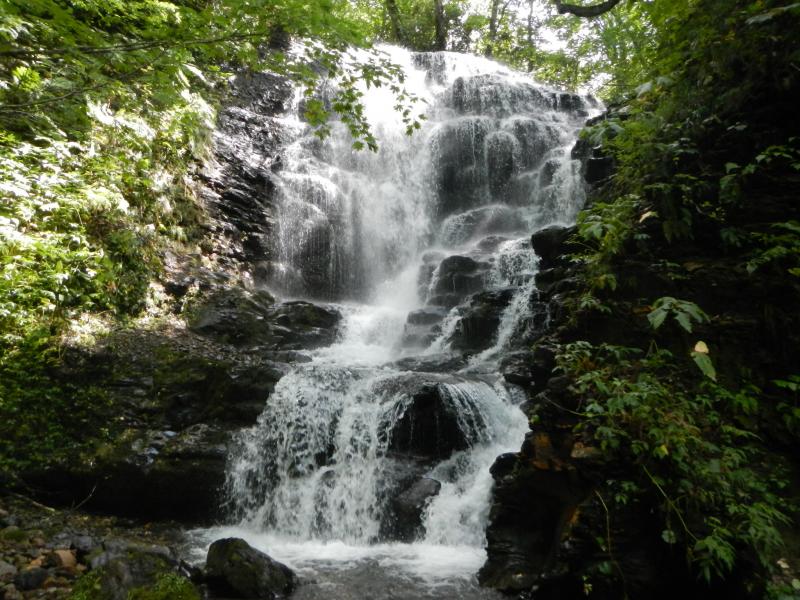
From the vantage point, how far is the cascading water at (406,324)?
19.7 feet

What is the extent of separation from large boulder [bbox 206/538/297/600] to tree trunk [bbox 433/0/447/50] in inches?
1038

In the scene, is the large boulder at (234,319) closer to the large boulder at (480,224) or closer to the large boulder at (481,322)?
the large boulder at (481,322)

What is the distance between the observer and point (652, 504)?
361 centimetres

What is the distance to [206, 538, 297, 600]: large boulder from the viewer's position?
14.6ft

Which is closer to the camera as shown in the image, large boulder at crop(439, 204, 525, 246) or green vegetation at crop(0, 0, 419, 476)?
green vegetation at crop(0, 0, 419, 476)

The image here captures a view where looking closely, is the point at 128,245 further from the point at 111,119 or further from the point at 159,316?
the point at 111,119

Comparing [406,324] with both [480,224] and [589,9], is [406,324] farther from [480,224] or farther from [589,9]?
[589,9]

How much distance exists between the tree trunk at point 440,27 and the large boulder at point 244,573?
1038 inches

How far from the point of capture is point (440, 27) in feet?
81.8

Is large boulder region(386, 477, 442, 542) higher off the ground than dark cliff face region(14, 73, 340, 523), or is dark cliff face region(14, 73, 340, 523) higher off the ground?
dark cliff face region(14, 73, 340, 523)

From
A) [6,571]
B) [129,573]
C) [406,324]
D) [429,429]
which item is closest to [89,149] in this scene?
[6,571]

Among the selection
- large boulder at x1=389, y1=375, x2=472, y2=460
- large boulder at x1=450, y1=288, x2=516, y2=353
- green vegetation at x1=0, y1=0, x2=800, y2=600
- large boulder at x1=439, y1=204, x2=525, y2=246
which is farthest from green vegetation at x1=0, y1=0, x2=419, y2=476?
large boulder at x1=439, y1=204, x2=525, y2=246

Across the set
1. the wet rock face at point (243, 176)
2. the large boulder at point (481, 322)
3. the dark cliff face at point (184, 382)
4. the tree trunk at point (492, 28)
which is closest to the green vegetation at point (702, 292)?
the large boulder at point (481, 322)

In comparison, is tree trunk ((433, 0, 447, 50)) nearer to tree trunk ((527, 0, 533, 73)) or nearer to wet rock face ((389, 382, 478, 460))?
tree trunk ((527, 0, 533, 73))
